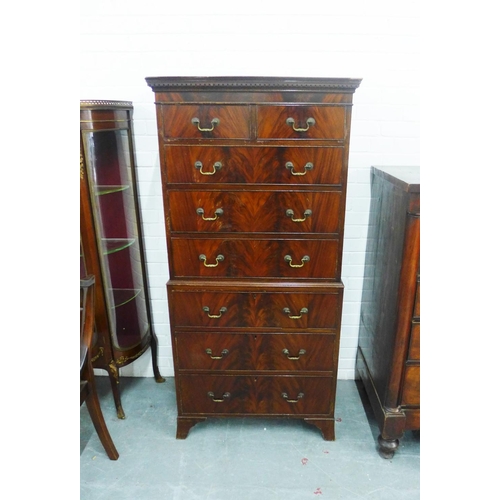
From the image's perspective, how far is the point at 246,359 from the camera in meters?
1.93

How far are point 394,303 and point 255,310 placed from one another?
Answer: 633 millimetres

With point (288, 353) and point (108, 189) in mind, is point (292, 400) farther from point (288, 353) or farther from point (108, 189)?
point (108, 189)

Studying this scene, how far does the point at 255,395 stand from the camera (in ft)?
6.51

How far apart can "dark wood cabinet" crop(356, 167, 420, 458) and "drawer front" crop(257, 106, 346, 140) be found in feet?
1.19

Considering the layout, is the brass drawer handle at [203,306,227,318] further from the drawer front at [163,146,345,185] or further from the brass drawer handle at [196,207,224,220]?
the drawer front at [163,146,345,185]

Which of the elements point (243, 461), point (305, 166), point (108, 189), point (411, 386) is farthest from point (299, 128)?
point (243, 461)

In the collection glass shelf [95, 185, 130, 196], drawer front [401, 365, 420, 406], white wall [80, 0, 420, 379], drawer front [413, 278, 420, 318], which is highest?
white wall [80, 0, 420, 379]

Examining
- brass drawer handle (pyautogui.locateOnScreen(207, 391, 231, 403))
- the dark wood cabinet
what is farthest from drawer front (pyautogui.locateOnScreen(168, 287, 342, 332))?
brass drawer handle (pyautogui.locateOnScreen(207, 391, 231, 403))

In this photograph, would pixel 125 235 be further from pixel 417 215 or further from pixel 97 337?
pixel 417 215

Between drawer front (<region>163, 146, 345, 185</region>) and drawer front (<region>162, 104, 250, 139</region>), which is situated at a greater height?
drawer front (<region>162, 104, 250, 139</region>)

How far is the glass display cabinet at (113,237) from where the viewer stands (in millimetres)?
1801

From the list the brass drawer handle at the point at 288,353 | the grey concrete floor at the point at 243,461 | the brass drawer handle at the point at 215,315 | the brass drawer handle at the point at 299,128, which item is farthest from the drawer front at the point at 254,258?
the grey concrete floor at the point at 243,461

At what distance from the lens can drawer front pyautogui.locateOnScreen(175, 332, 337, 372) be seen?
189 centimetres

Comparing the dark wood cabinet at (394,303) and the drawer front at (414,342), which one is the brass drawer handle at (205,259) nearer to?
the dark wood cabinet at (394,303)
